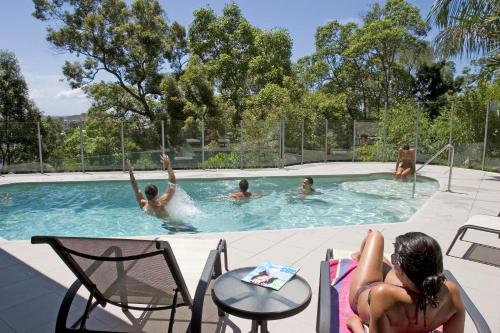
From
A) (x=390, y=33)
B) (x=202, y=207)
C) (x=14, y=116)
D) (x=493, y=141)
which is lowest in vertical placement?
(x=202, y=207)

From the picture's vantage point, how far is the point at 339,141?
1631cm

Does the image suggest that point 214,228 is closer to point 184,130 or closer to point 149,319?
point 149,319

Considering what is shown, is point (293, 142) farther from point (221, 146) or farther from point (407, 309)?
point (407, 309)

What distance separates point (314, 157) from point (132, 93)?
418 inches

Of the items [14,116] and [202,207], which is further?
[14,116]

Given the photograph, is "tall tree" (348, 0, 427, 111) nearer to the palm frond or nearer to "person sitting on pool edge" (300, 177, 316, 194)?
the palm frond

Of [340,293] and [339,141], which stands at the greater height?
[339,141]

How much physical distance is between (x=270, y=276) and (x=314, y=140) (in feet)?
44.5

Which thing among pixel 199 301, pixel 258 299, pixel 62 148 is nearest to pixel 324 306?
pixel 258 299

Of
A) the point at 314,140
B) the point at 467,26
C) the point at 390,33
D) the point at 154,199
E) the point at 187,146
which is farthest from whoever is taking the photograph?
the point at 390,33

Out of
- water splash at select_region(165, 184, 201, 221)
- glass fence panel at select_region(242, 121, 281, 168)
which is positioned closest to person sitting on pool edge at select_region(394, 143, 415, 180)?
glass fence panel at select_region(242, 121, 281, 168)

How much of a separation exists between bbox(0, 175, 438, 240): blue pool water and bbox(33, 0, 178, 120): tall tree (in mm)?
9571

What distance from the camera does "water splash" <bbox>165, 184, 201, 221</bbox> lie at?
24.6ft

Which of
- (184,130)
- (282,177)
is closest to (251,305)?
(282,177)
